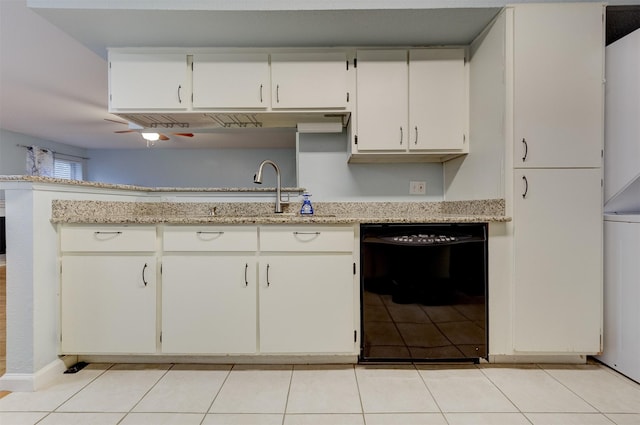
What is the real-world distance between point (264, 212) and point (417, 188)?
1151 mm

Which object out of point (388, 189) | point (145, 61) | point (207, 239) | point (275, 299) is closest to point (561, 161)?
point (388, 189)

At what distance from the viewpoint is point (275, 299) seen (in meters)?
1.71

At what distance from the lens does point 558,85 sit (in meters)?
1.71

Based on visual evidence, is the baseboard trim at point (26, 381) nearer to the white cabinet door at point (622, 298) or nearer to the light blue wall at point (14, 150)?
the white cabinet door at point (622, 298)

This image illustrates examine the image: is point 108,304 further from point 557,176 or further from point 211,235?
point 557,176

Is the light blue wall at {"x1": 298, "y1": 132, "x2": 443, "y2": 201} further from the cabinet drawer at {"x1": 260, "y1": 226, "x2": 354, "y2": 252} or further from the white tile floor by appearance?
the white tile floor

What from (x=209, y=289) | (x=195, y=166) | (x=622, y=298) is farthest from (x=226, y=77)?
(x=195, y=166)

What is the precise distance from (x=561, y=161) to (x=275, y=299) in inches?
68.1

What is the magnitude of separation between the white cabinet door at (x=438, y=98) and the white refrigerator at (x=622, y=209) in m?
0.76

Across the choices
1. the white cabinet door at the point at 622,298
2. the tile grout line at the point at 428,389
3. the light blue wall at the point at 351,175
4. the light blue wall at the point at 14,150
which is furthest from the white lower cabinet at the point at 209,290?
the light blue wall at the point at 14,150

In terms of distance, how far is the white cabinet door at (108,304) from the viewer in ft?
5.58

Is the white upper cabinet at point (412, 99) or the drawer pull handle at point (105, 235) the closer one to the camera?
the drawer pull handle at point (105, 235)

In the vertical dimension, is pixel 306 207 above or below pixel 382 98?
below

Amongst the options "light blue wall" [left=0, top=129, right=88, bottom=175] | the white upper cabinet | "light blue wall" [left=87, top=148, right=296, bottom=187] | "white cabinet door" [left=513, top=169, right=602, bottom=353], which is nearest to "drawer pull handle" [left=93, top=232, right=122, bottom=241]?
the white upper cabinet
